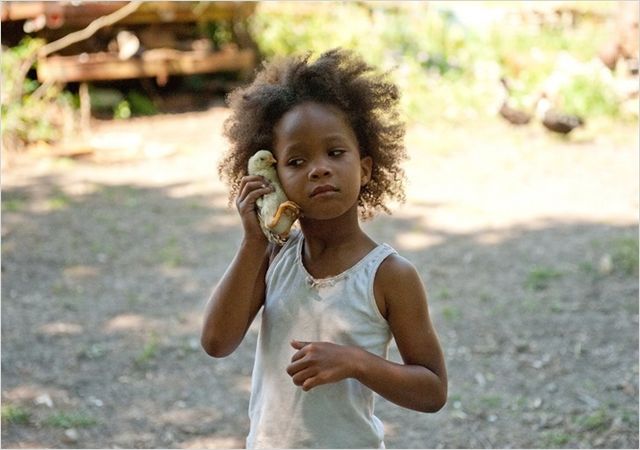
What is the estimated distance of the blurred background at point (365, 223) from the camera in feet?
12.9

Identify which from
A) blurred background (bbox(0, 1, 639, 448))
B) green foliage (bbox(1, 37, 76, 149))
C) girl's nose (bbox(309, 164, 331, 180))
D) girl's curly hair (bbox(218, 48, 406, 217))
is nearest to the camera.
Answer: girl's nose (bbox(309, 164, 331, 180))

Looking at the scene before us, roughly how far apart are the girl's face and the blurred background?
0.90 meters

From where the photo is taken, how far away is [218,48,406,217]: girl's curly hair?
2.03m

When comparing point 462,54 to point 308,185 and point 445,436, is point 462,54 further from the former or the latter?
point 308,185

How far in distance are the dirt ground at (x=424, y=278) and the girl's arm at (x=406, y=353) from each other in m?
1.77

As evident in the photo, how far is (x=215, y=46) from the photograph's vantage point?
11992mm

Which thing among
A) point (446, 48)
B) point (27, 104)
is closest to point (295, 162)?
point (27, 104)

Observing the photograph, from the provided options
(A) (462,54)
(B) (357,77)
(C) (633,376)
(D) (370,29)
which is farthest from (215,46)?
(B) (357,77)

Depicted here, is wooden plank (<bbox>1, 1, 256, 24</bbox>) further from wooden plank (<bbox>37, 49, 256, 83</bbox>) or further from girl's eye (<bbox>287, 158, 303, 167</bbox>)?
girl's eye (<bbox>287, 158, 303, 167</bbox>)

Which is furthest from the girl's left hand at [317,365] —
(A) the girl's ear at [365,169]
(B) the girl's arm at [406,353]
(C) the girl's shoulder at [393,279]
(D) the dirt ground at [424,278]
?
(D) the dirt ground at [424,278]

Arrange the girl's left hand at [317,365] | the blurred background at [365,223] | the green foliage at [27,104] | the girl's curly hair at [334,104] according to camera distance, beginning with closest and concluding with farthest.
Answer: the girl's left hand at [317,365] < the girl's curly hair at [334,104] < the blurred background at [365,223] < the green foliage at [27,104]

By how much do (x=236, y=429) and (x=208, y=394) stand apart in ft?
1.23

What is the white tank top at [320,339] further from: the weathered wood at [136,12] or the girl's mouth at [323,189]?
the weathered wood at [136,12]

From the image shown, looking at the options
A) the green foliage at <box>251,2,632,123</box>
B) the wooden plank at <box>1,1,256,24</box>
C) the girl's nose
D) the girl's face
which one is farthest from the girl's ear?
the wooden plank at <box>1,1,256,24</box>
